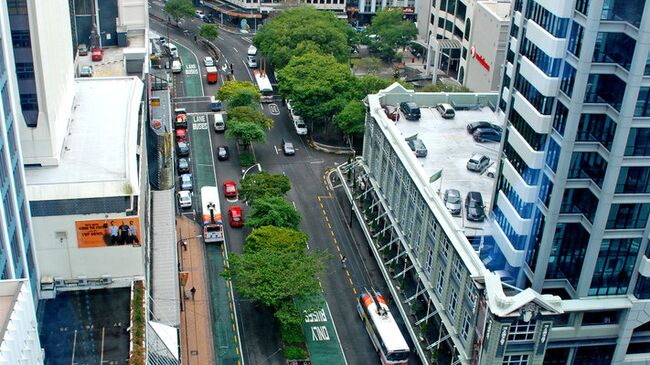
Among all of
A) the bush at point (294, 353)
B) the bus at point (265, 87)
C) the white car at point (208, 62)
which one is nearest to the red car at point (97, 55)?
the bus at point (265, 87)

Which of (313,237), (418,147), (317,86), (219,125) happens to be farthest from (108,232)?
(317,86)

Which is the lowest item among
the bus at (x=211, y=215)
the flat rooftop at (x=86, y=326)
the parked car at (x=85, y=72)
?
the bus at (x=211, y=215)

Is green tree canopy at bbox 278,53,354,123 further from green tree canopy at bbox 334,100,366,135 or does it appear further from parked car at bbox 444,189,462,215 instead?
parked car at bbox 444,189,462,215

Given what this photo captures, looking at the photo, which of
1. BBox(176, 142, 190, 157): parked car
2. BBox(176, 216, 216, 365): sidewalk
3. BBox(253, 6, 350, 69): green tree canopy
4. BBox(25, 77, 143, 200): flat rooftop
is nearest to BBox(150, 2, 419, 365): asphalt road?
BBox(176, 216, 216, 365): sidewalk

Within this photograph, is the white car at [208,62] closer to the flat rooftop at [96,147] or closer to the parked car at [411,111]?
the flat rooftop at [96,147]

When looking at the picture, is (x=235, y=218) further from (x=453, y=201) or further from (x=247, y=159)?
(x=453, y=201)

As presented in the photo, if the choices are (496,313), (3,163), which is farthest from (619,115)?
(3,163)

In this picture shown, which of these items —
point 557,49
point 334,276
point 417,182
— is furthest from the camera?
point 334,276

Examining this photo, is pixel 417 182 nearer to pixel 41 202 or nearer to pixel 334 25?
pixel 41 202
